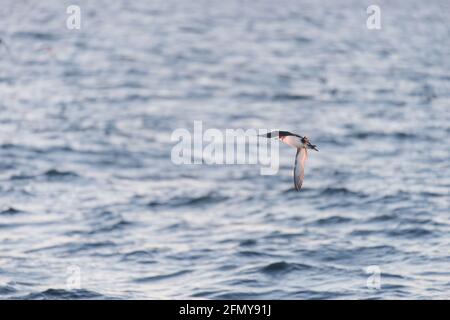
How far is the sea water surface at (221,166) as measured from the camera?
792 inches

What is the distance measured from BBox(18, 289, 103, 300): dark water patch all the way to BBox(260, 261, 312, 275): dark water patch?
3.71m

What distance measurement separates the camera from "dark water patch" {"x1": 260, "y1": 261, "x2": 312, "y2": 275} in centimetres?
2022

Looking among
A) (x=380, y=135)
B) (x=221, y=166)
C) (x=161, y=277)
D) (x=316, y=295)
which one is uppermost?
(x=380, y=135)

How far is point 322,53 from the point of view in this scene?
149 feet

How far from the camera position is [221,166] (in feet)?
95.2

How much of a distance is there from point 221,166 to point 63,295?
1135 centimetres

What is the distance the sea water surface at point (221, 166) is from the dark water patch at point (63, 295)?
0.04 m

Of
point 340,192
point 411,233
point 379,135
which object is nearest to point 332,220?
point 411,233

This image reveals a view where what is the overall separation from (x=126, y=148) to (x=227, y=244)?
9542mm

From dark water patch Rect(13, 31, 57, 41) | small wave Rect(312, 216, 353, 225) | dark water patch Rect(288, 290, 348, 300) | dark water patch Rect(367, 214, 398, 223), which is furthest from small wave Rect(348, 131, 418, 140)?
dark water patch Rect(13, 31, 57, 41)

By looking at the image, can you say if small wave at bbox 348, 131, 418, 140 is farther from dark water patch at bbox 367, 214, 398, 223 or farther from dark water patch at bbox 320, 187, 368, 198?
dark water patch at bbox 367, 214, 398, 223

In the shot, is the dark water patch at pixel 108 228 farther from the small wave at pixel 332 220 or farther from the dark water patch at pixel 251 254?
the small wave at pixel 332 220

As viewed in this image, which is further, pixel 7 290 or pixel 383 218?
pixel 383 218

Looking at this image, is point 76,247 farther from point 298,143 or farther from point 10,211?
point 298,143
